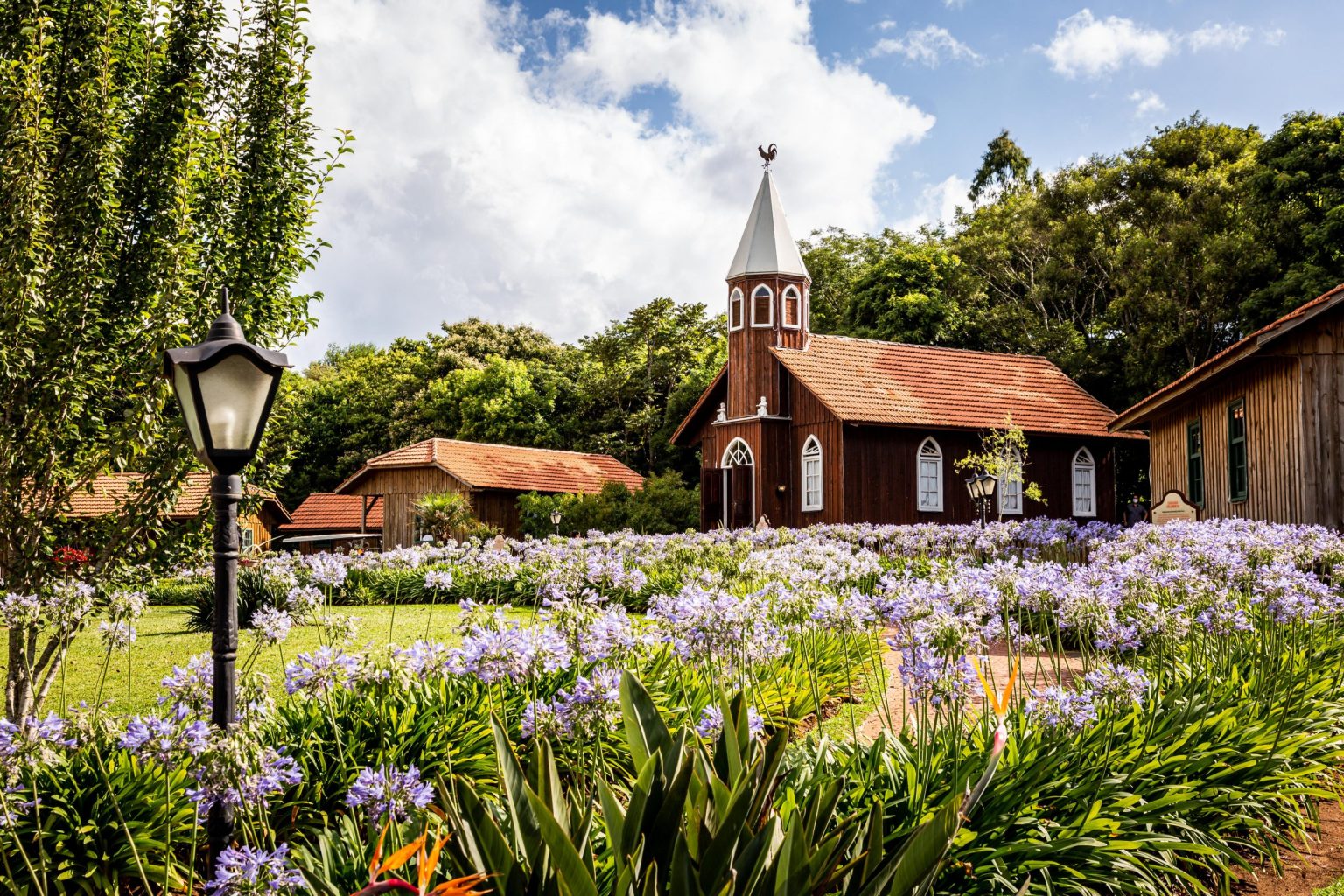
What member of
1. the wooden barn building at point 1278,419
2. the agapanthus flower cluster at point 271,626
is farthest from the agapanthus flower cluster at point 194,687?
the wooden barn building at point 1278,419

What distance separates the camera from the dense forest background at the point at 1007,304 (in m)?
Result: 30.2

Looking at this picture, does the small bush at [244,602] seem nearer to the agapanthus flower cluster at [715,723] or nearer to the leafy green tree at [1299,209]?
the agapanthus flower cluster at [715,723]

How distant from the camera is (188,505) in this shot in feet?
125

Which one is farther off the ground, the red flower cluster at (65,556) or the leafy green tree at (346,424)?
the leafy green tree at (346,424)

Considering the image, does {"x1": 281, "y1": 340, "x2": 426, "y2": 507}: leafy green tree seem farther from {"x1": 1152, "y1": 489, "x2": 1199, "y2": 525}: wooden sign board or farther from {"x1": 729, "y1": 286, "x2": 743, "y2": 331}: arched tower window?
{"x1": 1152, "y1": 489, "x2": 1199, "y2": 525}: wooden sign board

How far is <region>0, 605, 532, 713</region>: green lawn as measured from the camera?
31.2 ft

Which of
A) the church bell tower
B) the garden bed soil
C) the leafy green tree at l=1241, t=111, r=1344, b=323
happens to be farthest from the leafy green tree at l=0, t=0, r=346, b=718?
the leafy green tree at l=1241, t=111, r=1344, b=323

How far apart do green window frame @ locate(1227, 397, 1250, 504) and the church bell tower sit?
A: 14.1 metres

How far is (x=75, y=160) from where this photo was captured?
274 inches

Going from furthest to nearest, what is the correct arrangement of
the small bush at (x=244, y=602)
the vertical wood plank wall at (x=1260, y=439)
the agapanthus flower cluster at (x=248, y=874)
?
the vertical wood plank wall at (x=1260, y=439)
the small bush at (x=244, y=602)
the agapanthus flower cluster at (x=248, y=874)

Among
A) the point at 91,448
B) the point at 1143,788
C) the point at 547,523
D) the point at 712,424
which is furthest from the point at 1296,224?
the point at 91,448

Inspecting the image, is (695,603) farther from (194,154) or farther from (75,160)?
(75,160)

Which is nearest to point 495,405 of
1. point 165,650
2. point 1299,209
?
point 1299,209

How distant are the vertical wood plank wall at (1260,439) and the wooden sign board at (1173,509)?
0.73 meters
